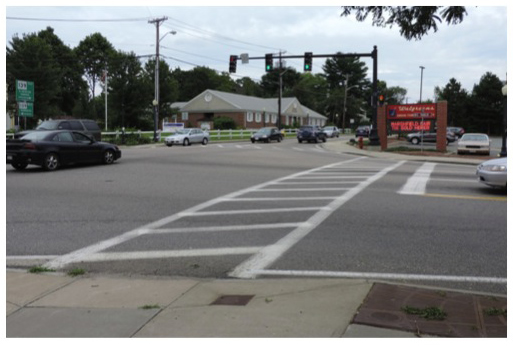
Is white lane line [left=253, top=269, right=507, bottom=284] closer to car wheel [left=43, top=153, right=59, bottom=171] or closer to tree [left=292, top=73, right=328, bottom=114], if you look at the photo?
car wheel [left=43, top=153, right=59, bottom=171]

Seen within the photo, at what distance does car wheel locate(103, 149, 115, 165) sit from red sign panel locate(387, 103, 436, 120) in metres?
21.4

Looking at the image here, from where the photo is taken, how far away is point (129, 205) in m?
10.5

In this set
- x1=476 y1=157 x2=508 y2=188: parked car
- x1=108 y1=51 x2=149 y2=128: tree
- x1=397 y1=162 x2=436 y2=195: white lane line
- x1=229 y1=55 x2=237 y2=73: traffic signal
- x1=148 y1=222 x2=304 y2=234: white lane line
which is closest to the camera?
x1=148 y1=222 x2=304 y2=234: white lane line

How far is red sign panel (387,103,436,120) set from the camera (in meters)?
33.2

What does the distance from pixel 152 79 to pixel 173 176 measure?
38857mm

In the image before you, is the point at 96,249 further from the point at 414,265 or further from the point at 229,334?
the point at 414,265

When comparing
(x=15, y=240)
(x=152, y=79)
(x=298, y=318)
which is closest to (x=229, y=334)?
(x=298, y=318)

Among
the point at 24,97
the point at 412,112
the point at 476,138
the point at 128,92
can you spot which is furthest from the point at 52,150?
the point at 128,92

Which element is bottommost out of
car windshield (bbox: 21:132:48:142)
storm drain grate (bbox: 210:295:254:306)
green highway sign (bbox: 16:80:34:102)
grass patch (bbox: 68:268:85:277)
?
grass patch (bbox: 68:268:85:277)

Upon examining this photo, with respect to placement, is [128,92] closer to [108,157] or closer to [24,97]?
[24,97]

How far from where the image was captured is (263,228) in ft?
27.5

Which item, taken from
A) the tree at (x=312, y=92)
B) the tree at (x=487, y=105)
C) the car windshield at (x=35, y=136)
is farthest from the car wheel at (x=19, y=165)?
the tree at (x=312, y=92)

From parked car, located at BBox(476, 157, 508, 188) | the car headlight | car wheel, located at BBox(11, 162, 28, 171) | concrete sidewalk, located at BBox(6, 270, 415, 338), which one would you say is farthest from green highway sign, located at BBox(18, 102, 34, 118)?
concrete sidewalk, located at BBox(6, 270, 415, 338)

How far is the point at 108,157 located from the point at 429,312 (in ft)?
54.8
